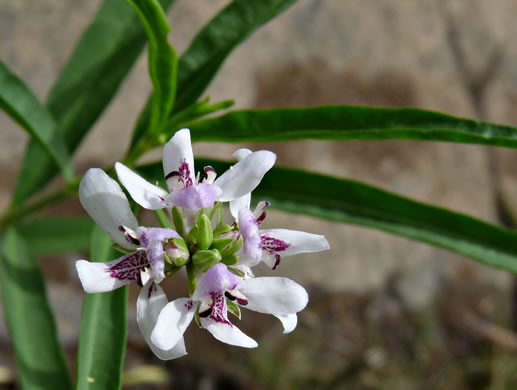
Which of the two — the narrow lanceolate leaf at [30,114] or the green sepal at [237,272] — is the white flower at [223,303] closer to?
the green sepal at [237,272]

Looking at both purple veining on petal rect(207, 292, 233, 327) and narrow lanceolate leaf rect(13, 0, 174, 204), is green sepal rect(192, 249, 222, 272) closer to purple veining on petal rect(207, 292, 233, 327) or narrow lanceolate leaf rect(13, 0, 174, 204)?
purple veining on petal rect(207, 292, 233, 327)

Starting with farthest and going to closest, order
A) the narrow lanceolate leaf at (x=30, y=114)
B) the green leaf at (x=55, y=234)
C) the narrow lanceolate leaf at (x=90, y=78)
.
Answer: the green leaf at (x=55, y=234), the narrow lanceolate leaf at (x=90, y=78), the narrow lanceolate leaf at (x=30, y=114)

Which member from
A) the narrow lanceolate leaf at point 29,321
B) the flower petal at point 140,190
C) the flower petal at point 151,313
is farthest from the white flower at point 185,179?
the narrow lanceolate leaf at point 29,321

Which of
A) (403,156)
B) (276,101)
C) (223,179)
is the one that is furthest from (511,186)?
(223,179)

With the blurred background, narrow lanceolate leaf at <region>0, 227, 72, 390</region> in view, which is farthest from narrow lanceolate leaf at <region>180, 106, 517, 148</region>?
the blurred background

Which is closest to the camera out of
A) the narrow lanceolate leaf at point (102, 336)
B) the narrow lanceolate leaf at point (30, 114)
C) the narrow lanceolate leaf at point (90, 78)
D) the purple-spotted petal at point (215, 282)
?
the purple-spotted petal at point (215, 282)

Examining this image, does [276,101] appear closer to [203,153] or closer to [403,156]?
[203,153]
